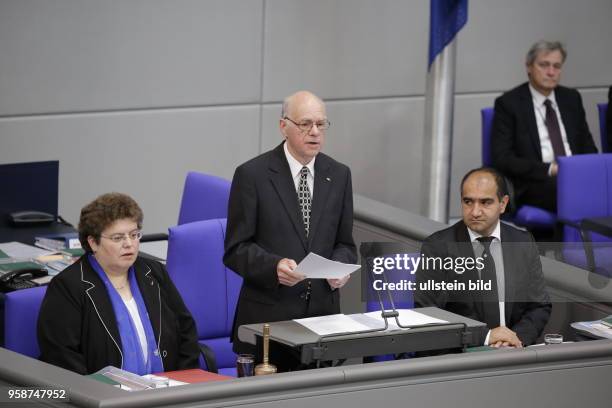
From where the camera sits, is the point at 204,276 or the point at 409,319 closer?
the point at 409,319

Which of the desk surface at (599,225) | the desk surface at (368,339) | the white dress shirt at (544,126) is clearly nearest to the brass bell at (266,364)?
the desk surface at (368,339)

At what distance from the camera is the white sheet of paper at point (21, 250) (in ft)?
16.0

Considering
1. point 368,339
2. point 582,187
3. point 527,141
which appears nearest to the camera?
point 368,339

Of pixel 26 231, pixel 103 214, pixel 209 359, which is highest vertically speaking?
pixel 103 214

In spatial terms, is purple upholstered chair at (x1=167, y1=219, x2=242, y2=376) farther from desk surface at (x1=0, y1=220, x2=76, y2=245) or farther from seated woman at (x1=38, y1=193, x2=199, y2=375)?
desk surface at (x1=0, y1=220, x2=76, y2=245)

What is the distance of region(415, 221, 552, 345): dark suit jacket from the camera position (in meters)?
4.02

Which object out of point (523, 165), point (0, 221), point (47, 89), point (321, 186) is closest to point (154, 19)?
point (47, 89)

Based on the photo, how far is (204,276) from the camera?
4523 millimetres

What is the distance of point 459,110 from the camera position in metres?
7.74

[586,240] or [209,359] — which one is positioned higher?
[586,240]

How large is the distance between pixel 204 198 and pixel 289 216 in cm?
127

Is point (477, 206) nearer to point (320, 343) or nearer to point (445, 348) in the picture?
point (445, 348)

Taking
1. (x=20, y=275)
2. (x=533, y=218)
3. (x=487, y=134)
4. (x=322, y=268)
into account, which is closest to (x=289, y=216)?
(x=322, y=268)

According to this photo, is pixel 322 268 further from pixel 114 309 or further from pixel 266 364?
pixel 114 309
